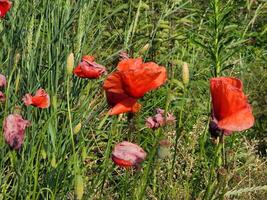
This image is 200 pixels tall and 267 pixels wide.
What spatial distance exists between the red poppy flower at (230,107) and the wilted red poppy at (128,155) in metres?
0.21

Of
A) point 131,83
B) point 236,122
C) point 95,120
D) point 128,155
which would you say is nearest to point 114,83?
point 131,83

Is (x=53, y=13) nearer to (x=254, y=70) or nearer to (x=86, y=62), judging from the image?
(x=86, y=62)

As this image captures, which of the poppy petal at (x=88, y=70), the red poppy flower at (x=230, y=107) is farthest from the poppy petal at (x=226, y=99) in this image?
the poppy petal at (x=88, y=70)

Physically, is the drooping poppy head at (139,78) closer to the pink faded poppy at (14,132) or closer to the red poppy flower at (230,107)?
the red poppy flower at (230,107)

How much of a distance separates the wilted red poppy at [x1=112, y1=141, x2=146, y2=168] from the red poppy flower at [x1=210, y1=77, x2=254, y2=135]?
207 mm

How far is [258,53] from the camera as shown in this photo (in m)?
4.11

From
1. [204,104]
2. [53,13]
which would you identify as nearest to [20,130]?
[53,13]

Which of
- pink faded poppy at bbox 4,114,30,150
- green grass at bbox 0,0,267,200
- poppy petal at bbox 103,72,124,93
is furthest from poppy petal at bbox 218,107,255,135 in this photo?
pink faded poppy at bbox 4,114,30,150

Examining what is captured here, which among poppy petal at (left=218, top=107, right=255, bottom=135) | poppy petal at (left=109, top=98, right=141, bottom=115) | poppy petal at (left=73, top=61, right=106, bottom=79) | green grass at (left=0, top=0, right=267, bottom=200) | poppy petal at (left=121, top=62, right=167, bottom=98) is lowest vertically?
green grass at (left=0, top=0, right=267, bottom=200)

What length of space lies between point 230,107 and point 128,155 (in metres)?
0.27

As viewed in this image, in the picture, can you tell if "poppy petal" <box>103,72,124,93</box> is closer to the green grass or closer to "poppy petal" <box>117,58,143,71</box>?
"poppy petal" <box>117,58,143,71</box>

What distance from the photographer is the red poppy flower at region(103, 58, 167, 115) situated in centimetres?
151

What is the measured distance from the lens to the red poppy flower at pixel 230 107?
1.48m

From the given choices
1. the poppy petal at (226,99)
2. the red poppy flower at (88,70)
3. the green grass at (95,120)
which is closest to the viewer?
the poppy petal at (226,99)
